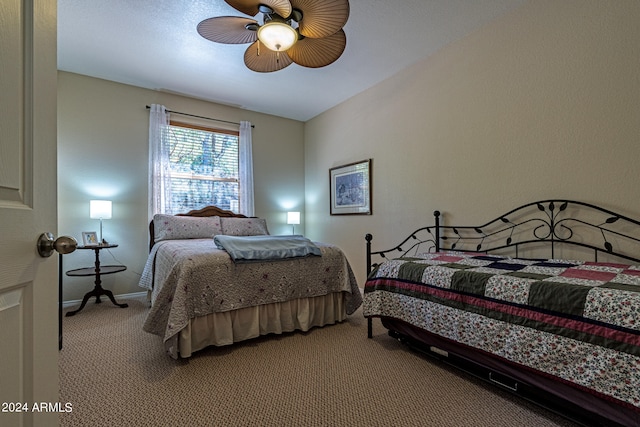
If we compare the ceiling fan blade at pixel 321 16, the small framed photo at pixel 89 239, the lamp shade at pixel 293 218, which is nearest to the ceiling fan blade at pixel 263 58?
the ceiling fan blade at pixel 321 16

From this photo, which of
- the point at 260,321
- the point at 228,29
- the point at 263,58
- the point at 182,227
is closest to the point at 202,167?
the point at 182,227

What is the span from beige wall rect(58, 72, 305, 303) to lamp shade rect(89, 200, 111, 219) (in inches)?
13.6

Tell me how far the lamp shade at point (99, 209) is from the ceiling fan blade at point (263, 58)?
2.17 meters

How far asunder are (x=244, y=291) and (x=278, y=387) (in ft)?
2.47

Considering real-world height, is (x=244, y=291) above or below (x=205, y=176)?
below

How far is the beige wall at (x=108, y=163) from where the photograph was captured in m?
3.28

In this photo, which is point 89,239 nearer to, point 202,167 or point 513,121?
point 202,167

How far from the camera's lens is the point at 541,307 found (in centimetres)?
136

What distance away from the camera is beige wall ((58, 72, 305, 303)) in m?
3.28

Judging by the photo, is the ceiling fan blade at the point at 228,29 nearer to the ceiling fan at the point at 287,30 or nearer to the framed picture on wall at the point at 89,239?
the ceiling fan at the point at 287,30

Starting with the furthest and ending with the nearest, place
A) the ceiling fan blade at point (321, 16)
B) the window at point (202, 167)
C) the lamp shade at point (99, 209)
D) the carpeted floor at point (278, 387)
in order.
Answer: the window at point (202, 167), the lamp shade at point (99, 209), the ceiling fan blade at point (321, 16), the carpeted floor at point (278, 387)

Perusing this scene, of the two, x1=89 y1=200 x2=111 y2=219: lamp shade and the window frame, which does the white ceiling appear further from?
x1=89 y1=200 x2=111 y2=219: lamp shade

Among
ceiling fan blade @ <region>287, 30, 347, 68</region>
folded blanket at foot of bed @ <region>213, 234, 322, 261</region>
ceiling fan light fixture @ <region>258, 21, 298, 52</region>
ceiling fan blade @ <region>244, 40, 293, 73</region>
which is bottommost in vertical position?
folded blanket at foot of bed @ <region>213, 234, 322, 261</region>

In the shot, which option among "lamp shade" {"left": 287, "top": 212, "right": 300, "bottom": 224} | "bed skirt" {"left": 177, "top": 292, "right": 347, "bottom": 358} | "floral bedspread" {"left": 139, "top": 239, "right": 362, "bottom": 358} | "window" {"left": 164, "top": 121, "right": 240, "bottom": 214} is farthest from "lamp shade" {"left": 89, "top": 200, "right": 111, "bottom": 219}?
"lamp shade" {"left": 287, "top": 212, "right": 300, "bottom": 224}
